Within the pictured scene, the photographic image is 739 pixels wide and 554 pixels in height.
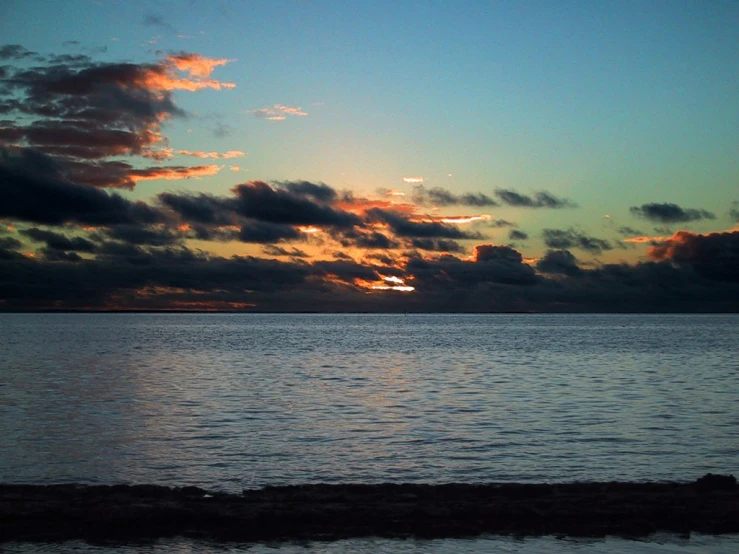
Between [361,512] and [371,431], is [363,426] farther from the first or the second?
[361,512]

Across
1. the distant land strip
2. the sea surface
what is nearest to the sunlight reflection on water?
the sea surface

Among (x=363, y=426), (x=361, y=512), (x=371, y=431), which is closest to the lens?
(x=361, y=512)

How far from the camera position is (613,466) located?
1036 inches

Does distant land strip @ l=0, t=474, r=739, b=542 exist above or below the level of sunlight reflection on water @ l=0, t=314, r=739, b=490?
above

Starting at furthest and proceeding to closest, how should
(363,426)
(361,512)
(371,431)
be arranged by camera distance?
(363,426)
(371,431)
(361,512)

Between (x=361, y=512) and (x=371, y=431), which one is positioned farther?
(x=371, y=431)

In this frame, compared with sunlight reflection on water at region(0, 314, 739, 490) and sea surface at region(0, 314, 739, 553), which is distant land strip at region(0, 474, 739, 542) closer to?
sea surface at region(0, 314, 739, 553)

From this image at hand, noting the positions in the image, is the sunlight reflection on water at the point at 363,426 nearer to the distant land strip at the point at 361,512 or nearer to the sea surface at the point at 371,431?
the sea surface at the point at 371,431

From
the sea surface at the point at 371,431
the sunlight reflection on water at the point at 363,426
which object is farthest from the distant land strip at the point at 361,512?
the sunlight reflection on water at the point at 363,426

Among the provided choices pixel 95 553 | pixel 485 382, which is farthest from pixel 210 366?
pixel 95 553

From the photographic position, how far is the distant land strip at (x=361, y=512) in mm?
17109

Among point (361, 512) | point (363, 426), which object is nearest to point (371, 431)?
point (363, 426)

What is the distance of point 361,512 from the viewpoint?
60.0ft

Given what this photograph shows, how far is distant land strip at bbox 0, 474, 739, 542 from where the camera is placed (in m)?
17.1
